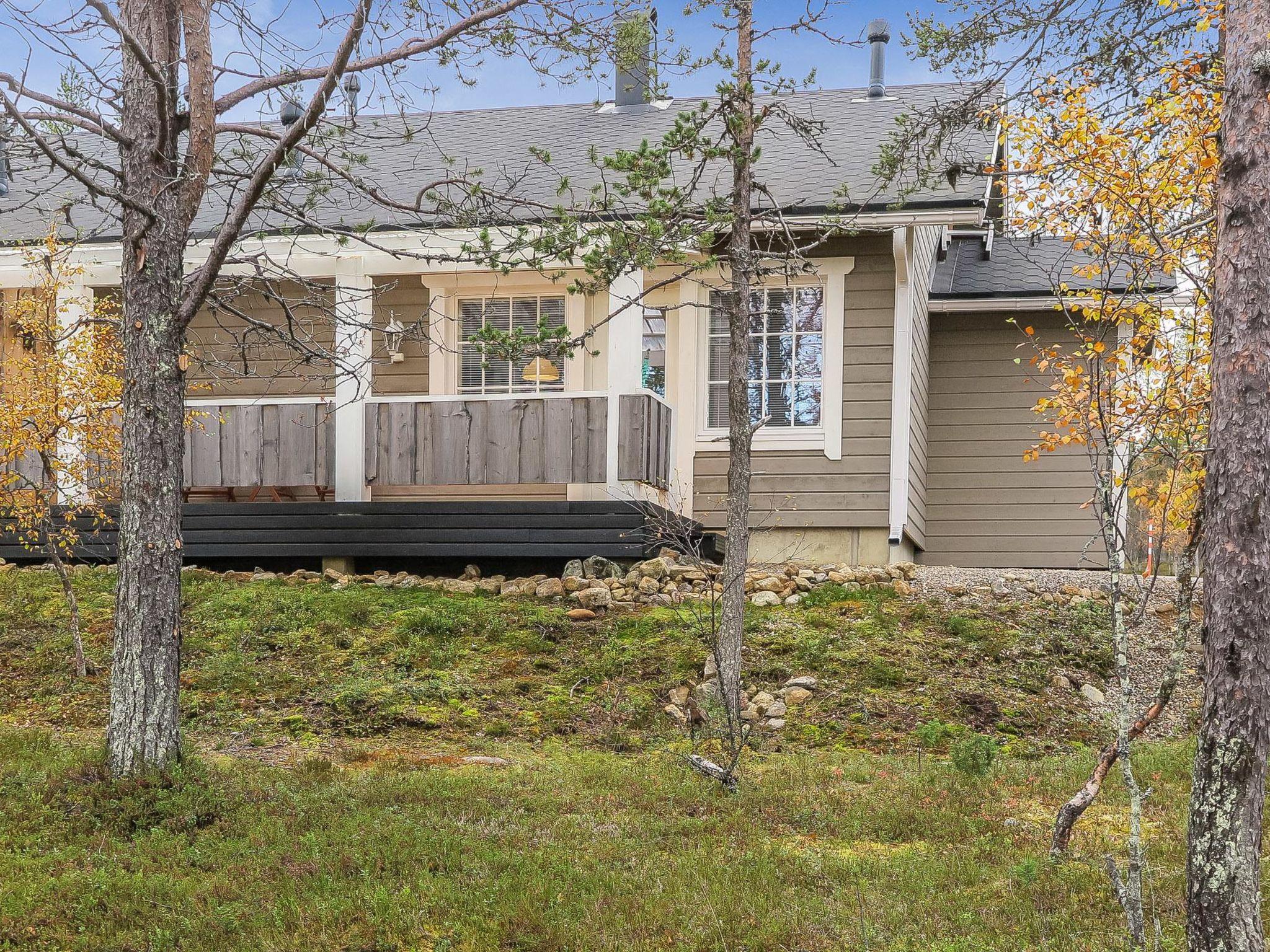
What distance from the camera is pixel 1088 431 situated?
18.8 ft

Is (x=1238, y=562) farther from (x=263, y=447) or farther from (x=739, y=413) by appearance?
(x=263, y=447)

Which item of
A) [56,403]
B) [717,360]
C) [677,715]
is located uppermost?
[717,360]

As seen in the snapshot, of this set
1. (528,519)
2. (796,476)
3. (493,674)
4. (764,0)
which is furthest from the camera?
(796,476)

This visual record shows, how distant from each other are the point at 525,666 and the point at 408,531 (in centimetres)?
349

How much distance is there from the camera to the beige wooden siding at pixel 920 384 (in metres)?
14.0

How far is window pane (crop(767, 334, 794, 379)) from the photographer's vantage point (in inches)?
540

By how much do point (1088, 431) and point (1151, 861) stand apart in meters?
1.98

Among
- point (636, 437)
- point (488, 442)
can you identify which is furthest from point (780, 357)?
point (488, 442)

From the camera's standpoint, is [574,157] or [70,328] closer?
[70,328]

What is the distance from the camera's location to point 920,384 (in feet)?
50.1

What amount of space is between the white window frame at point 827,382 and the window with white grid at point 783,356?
0.27 ft

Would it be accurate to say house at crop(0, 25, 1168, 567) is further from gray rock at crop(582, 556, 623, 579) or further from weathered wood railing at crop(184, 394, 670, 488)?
gray rock at crop(582, 556, 623, 579)

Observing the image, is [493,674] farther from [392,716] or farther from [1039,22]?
[1039,22]

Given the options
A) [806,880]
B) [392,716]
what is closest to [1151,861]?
[806,880]
